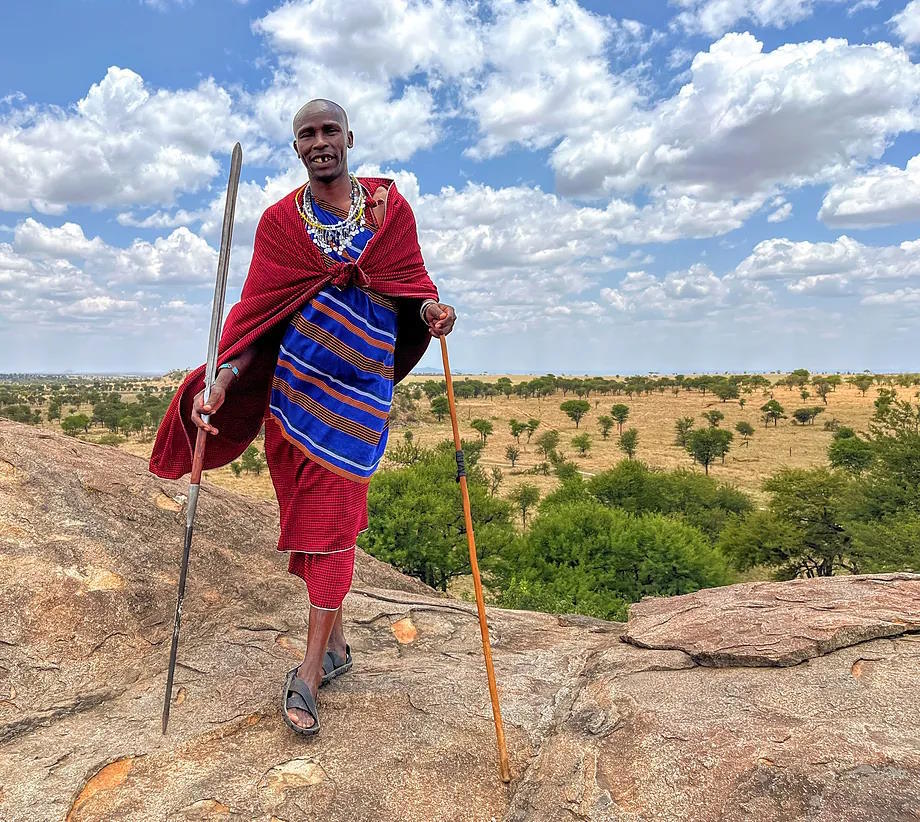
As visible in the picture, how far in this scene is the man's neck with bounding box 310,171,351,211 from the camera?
375 cm

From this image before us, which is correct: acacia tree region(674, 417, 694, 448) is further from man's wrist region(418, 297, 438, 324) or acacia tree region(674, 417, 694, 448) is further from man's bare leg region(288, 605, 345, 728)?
man's bare leg region(288, 605, 345, 728)

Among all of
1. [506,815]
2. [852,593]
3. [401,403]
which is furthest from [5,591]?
[401,403]

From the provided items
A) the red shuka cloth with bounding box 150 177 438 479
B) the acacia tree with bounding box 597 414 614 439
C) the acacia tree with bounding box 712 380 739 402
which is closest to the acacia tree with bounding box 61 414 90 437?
the acacia tree with bounding box 597 414 614 439

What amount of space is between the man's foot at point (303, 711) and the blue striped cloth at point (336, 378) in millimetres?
1089

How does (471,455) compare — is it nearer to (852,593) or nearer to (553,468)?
(553,468)

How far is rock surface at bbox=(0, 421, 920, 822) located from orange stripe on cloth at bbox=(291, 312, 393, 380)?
74.2 inches

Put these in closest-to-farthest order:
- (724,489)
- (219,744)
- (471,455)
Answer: (219,744), (724,489), (471,455)

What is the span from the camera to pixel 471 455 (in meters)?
39.2

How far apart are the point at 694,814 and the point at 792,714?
764mm

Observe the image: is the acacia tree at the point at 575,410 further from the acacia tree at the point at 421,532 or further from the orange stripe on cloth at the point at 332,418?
the orange stripe on cloth at the point at 332,418

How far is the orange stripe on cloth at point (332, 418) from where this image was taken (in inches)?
146

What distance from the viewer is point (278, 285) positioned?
3.76 metres

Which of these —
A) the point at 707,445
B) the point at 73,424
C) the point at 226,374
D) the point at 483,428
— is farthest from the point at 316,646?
the point at 483,428

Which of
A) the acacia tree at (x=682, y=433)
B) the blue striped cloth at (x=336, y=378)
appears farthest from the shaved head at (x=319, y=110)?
the acacia tree at (x=682, y=433)
